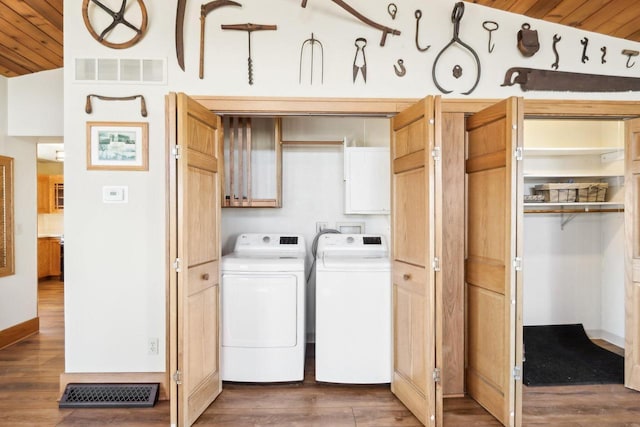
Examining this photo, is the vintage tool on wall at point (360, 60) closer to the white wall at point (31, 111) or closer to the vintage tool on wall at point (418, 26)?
the vintage tool on wall at point (418, 26)

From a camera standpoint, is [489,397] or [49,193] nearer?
[489,397]

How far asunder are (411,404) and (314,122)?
266 centimetres

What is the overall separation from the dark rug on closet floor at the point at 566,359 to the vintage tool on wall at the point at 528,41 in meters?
2.42

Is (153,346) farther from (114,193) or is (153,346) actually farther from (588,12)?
(588,12)

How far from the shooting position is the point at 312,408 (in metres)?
2.62

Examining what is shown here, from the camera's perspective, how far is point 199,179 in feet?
8.21

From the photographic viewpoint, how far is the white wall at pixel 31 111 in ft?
12.7

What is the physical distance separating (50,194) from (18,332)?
4.76 meters

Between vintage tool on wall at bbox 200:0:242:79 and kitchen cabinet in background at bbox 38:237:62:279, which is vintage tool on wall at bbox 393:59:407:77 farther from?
kitchen cabinet in background at bbox 38:237:62:279

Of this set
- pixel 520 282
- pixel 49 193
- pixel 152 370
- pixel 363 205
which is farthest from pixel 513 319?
pixel 49 193

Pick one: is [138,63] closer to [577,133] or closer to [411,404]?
[411,404]

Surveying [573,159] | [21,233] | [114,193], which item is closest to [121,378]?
[114,193]

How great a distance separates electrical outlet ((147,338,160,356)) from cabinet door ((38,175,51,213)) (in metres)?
6.48

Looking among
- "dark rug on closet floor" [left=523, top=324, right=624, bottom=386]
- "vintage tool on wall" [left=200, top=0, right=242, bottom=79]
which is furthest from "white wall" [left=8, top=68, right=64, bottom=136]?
"dark rug on closet floor" [left=523, top=324, right=624, bottom=386]
